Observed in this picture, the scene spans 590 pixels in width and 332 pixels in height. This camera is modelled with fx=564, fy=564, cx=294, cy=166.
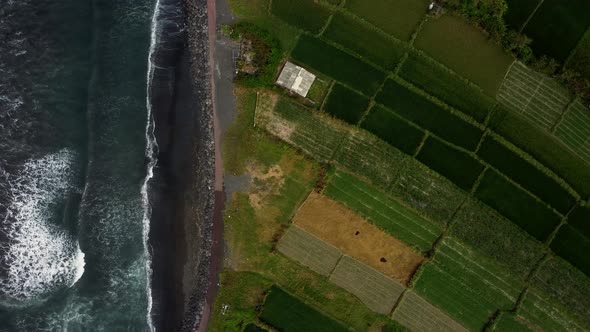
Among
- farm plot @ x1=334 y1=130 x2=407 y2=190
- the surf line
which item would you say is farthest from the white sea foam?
farm plot @ x1=334 y1=130 x2=407 y2=190

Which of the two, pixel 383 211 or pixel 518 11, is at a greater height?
pixel 518 11

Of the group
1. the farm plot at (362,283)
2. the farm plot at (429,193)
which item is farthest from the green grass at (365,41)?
the farm plot at (362,283)

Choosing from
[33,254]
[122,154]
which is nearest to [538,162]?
[122,154]

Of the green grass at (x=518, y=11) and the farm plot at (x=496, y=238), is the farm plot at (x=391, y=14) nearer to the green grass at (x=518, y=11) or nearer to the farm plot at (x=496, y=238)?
the green grass at (x=518, y=11)

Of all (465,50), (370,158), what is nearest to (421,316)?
(370,158)

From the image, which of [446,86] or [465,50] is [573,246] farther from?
[465,50]

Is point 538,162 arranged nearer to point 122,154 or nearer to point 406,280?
point 406,280

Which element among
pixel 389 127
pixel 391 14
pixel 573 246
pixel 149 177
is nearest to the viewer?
pixel 389 127
